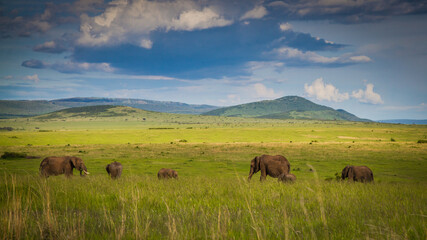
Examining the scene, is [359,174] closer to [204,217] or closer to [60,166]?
[204,217]

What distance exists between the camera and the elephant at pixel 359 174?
17.9 meters

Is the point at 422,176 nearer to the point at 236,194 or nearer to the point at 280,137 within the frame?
the point at 236,194

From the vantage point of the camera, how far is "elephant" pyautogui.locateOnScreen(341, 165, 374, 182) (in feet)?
58.9

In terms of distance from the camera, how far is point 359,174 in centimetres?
1819

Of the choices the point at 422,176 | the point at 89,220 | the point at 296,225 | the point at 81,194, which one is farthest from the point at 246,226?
the point at 422,176

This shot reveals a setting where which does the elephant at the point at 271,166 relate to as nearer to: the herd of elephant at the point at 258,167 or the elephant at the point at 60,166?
the herd of elephant at the point at 258,167

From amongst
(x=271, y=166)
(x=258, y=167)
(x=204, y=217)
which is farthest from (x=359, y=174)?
(x=204, y=217)

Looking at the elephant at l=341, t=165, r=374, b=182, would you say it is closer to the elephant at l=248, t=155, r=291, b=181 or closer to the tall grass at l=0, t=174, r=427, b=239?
the elephant at l=248, t=155, r=291, b=181

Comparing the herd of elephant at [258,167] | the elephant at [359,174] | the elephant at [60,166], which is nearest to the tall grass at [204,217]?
the elephant at [359,174]

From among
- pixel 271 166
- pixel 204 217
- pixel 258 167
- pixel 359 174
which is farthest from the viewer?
pixel 258 167

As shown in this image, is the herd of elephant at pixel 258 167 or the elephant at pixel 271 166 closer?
the herd of elephant at pixel 258 167

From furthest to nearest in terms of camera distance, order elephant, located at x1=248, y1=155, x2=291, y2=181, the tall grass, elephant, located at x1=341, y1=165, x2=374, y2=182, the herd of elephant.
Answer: elephant, located at x1=248, y1=155, x2=291, y2=181 → the herd of elephant → elephant, located at x1=341, y1=165, x2=374, y2=182 → the tall grass

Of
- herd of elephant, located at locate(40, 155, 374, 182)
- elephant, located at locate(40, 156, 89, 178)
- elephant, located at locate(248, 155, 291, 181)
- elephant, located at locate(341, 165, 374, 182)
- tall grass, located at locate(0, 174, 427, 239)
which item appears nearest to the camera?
tall grass, located at locate(0, 174, 427, 239)

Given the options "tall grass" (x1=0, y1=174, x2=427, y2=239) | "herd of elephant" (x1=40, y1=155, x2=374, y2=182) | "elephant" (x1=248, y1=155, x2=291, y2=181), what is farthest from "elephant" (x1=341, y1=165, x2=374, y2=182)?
→ "tall grass" (x1=0, y1=174, x2=427, y2=239)
